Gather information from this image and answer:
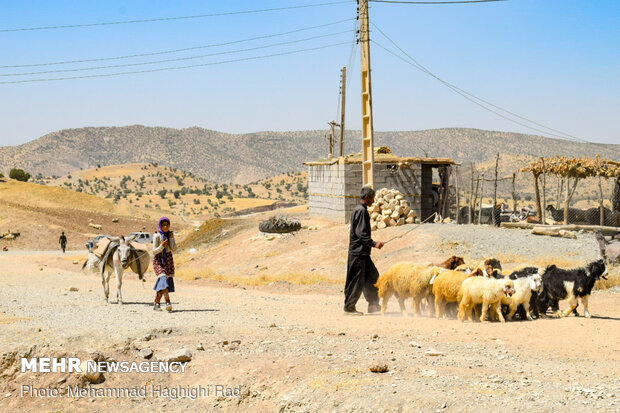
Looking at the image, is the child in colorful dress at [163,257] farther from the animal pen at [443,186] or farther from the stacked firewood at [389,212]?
the animal pen at [443,186]

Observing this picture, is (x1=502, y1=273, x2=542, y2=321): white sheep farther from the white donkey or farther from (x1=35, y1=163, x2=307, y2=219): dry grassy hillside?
(x1=35, y1=163, x2=307, y2=219): dry grassy hillside

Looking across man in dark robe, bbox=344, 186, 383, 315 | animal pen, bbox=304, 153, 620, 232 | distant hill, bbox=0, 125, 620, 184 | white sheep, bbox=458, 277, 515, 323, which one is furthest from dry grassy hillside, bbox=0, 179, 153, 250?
distant hill, bbox=0, 125, 620, 184

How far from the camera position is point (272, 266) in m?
22.1

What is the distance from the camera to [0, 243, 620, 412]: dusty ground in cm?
642

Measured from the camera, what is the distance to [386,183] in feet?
93.5

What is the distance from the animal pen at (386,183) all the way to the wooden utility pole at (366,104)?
93.3 inches

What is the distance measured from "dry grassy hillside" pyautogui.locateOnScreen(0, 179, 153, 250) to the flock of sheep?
104ft

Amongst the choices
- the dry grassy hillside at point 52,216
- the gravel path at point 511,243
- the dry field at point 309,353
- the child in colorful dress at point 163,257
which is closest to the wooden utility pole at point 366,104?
the gravel path at point 511,243

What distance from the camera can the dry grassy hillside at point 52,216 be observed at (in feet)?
131

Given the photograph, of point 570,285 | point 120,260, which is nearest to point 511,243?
point 570,285

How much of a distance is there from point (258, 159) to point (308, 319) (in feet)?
413

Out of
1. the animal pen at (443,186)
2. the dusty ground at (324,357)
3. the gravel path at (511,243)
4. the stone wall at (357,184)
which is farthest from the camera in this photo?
the stone wall at (357,184)

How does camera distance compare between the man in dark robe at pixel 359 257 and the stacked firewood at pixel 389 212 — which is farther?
the stacked firewood at pixel 389 212

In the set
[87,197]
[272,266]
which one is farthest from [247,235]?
[87,197]
